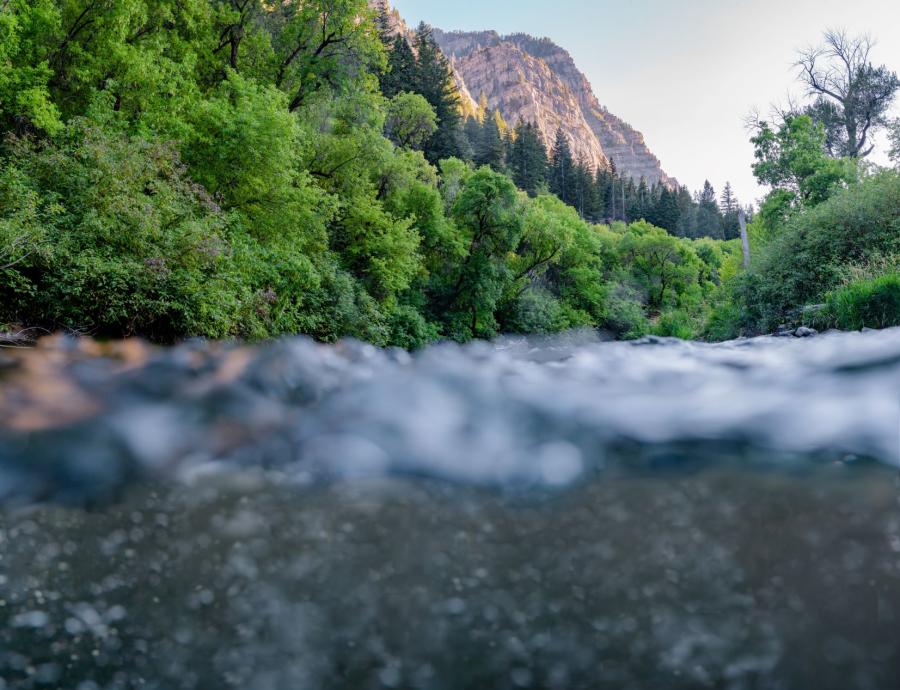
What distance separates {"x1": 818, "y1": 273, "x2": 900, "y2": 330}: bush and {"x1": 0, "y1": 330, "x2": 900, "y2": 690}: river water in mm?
7378

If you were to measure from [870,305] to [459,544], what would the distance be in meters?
10.2

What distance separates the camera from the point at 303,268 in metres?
16.0

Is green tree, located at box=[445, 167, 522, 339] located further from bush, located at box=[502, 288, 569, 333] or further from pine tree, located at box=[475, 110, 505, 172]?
pine tree, located at box=[475, 110, 505, 172]

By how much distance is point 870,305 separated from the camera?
31.0 ft

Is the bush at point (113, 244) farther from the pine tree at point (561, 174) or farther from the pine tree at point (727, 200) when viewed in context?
the pine tree at point (727, 200)

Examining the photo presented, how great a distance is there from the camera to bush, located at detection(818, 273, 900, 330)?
29.5ft

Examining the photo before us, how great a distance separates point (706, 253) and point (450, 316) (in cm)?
4615

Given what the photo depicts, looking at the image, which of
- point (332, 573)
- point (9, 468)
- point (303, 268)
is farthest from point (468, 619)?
point (303, 268)

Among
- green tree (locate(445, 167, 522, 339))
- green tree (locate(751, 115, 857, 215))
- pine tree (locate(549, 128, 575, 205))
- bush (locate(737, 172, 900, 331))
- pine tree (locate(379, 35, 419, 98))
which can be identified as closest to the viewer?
bush (locate(737, 172, 900, 331))

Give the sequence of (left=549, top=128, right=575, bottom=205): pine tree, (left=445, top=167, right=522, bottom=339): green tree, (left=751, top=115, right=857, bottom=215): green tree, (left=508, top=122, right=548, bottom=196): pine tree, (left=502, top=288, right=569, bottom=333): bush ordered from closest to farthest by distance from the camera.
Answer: (left=751, top=115, right=857, bottom=215): green tree, (left=445, top=167, right=522, bottom=339): green tree, (left=502, top=288, right=569, bottom=333): bush, (left=508, top=122, right=548, bottom=196): pine tree, (left=549, top=128, right=575, bottom=205): pine tree

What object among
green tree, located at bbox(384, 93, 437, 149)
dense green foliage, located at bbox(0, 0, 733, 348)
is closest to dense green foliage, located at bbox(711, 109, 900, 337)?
dense green foliage, located at bbox(0, 0, 733, 348)

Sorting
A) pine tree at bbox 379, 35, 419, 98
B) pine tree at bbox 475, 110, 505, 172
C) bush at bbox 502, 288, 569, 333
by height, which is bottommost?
bush at bbox 502, 288, 569, 333

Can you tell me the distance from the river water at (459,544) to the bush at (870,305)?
738 centimetres

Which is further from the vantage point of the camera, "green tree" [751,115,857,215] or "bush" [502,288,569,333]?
"bush" [502,288,569,333]
